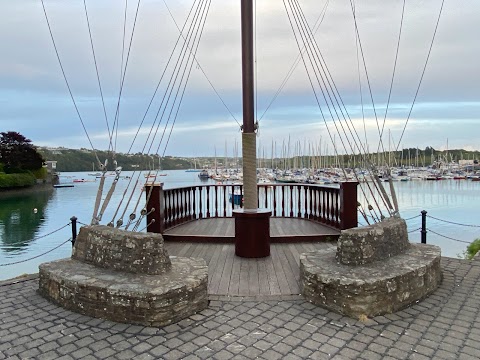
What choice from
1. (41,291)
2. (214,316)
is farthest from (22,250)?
(214,316)

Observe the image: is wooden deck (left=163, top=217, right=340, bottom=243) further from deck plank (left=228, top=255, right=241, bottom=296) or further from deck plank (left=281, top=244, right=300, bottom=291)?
deck plank (left=228, top=255, right=241, bottom=296)

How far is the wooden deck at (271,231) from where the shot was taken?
6.38m

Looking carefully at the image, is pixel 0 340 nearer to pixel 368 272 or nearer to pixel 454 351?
pixel 368 272

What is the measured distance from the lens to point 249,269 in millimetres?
4891

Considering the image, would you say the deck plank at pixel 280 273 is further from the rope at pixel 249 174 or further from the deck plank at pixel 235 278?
the rope at pixel 249 174

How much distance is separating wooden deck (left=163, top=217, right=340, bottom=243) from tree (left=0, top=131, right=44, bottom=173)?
195ft

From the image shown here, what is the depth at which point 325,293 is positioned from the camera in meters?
3.68

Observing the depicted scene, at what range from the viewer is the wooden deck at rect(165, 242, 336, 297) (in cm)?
419

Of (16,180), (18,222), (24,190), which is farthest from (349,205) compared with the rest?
(24,190)

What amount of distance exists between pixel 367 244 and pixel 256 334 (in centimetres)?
169

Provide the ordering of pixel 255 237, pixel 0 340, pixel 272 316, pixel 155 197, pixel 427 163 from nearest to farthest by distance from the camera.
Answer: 1. pixel 0 340
2. pixel 272 316
3. pixel 255 237
4. pixel 155 197
5. pixel 427 163

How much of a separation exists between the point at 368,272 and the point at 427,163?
88.8 metres

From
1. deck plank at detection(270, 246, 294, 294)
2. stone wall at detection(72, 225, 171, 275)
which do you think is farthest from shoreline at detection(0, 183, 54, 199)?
deck plank at detection(270, 246, 294, 294)

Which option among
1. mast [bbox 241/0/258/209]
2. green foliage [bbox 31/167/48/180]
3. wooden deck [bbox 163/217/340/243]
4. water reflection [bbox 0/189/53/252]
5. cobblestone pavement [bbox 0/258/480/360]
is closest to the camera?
cobblestone pavement [bbox 0/258/480/360]
